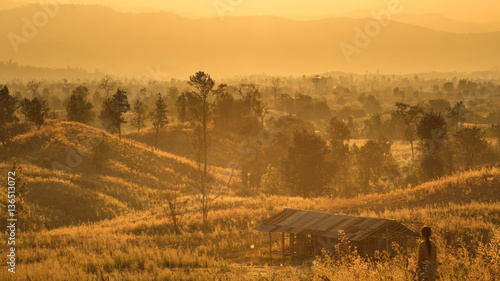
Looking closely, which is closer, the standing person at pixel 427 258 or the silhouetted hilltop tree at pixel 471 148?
the standing person at pixel 427 258

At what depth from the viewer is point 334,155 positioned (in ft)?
243

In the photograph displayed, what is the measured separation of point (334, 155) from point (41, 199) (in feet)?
129

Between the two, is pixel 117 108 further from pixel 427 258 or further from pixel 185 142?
pixel 427 258

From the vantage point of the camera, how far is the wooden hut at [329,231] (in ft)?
91.6

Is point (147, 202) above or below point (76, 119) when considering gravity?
below

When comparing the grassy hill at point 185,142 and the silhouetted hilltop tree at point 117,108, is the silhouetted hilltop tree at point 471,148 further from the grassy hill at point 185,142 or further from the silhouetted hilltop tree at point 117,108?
the silhouetted hilltop tree at point 117,108

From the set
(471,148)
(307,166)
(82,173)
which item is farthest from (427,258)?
(471,148)

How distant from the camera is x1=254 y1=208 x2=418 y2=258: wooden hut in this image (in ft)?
91.6

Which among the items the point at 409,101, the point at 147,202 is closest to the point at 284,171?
the point at 147,202

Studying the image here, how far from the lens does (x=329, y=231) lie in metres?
28.7

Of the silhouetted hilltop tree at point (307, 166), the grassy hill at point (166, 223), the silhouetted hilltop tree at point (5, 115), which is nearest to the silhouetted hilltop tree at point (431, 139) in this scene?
the silhouetted hilltop tree at point (307, 166)

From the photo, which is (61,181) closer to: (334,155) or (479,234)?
(334,155)

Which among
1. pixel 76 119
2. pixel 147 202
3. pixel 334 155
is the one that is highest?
pixel 76 119

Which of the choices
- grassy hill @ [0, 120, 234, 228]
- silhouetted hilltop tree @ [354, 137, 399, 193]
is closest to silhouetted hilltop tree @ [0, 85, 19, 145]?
grassy hill @ [0, 120, 234, 228]
